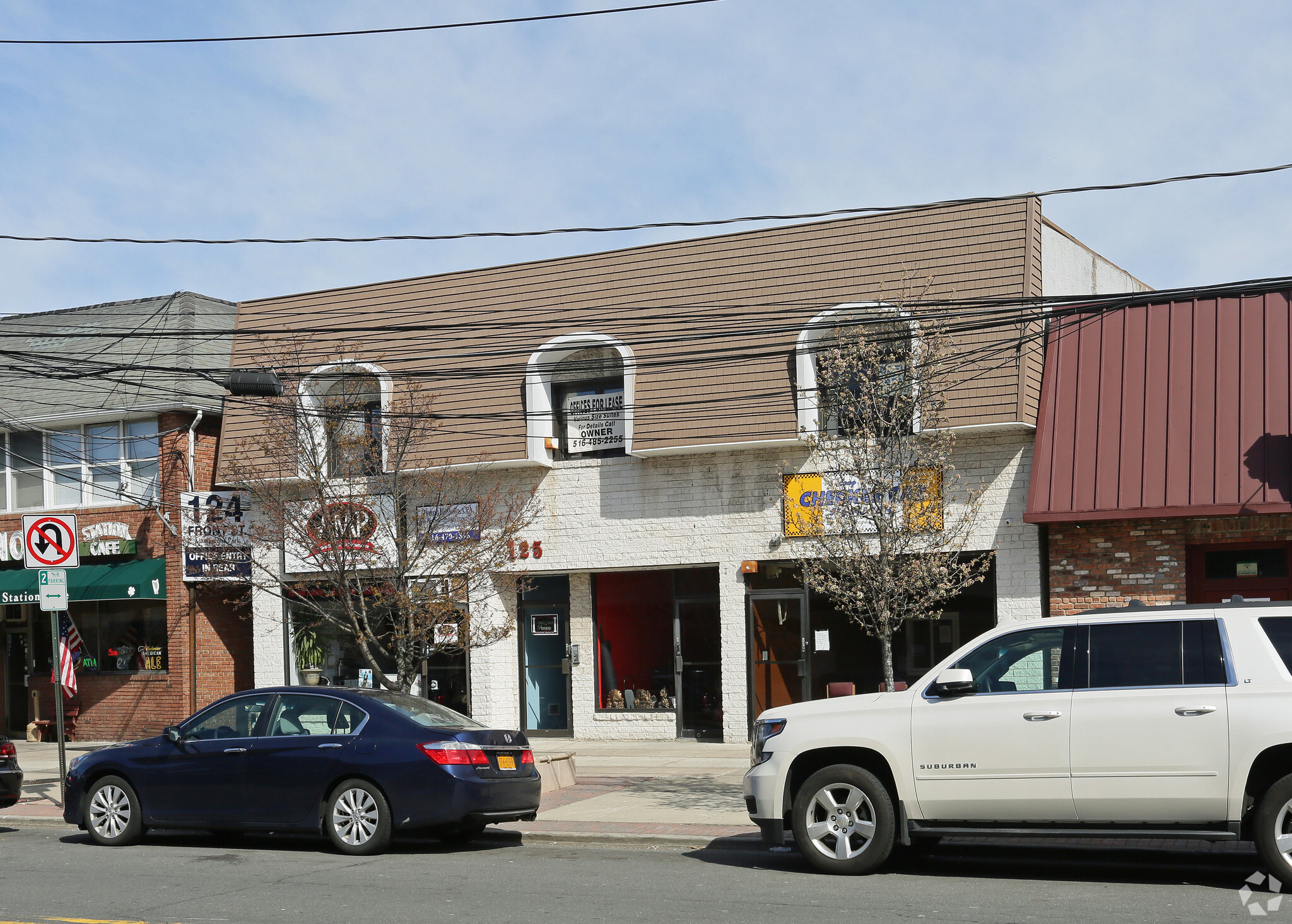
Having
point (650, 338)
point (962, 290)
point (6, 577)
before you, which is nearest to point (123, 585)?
point (6, 577)

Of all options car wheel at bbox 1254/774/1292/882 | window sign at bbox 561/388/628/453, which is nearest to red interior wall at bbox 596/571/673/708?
window sign at bbox 561/388/628/453

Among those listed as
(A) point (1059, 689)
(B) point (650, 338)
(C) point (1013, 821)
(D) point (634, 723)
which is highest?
(B) point (650, 338)

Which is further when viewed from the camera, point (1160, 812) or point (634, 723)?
point (634, 723)

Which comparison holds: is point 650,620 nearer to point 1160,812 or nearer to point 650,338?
point 650,338

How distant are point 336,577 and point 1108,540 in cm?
957

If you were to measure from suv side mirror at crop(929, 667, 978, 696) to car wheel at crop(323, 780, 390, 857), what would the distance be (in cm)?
462

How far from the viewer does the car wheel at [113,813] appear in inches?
467

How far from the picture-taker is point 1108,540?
17.2 metres

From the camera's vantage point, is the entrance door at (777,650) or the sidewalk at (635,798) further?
the entrance door at (777,650)

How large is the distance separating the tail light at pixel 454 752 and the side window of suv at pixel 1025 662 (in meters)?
4.07

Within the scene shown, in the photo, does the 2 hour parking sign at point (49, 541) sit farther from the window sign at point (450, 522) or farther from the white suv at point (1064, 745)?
the white suv at point (1064, 745)

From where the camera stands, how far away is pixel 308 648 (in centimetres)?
→ 2267

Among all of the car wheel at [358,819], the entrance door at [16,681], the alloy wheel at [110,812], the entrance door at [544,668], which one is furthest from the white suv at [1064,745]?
the entrance door at [16,681]

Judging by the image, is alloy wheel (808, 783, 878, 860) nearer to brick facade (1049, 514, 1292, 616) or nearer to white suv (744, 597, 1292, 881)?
white suv (744, 597, 1292, 881)
